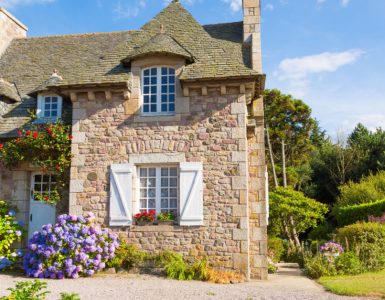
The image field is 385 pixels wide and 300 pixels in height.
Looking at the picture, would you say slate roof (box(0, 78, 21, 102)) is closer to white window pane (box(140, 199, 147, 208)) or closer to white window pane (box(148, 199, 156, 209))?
white window pane (box(140, 199, 147, 208))

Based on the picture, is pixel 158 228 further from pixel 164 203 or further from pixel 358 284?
pixel 358 284

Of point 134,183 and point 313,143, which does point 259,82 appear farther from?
point 313,143

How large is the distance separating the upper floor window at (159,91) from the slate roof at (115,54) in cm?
48

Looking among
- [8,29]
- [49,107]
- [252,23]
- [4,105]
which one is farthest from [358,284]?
[8,29]

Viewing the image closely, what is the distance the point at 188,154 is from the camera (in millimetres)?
9906

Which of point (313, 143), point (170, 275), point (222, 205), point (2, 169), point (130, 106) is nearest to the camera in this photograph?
point (170, 275)

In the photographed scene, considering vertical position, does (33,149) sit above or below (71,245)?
above

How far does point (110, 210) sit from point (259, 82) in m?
4.70

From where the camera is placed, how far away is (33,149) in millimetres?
10539

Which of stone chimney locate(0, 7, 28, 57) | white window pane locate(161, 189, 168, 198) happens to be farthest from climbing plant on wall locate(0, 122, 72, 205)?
stone chimney locate(0, 7, 28, 57)

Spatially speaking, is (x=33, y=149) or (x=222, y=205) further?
(x=33, y=149)

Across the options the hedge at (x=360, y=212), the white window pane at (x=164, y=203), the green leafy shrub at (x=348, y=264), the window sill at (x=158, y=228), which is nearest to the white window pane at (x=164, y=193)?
the white window pane at (x=164, y=203)

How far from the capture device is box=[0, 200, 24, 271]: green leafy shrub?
980 cm

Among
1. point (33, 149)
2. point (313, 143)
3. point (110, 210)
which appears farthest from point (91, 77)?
point (313, 143)
